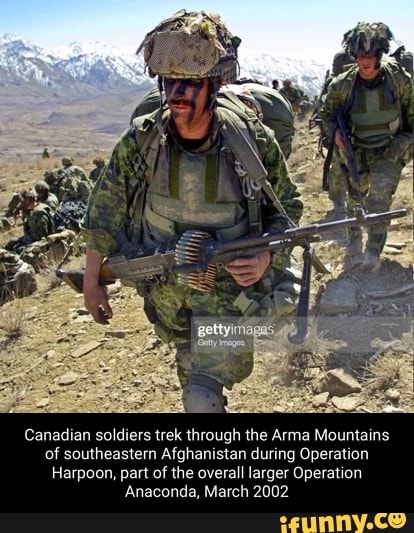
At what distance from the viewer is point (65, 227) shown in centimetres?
873

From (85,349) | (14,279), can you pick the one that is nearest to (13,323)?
(85,349)

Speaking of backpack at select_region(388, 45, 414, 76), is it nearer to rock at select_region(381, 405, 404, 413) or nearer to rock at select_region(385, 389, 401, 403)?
rock at select_region(385, 389, 401, 403)

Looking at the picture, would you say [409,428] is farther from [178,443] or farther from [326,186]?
[326,186]

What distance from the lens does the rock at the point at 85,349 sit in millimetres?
4246

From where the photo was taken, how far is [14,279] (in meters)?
6.36

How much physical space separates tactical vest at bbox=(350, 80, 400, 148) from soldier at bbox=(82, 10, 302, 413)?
2.40 meters

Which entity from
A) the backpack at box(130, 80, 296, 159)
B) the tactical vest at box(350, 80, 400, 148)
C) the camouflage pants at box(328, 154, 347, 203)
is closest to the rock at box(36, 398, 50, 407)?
the backpack at box(130, 80, 296, 159)

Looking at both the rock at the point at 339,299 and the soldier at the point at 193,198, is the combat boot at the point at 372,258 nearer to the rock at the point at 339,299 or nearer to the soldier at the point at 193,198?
the rock at the point at 339,299

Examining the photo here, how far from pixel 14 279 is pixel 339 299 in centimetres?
375

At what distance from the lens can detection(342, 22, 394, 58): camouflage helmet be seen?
416 centimetres

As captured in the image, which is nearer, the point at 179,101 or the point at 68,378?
the point at 179,101

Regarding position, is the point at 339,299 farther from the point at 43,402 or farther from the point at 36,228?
the point at 36,228

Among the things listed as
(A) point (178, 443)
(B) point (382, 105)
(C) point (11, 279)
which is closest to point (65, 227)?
(C) point (11, 279)
